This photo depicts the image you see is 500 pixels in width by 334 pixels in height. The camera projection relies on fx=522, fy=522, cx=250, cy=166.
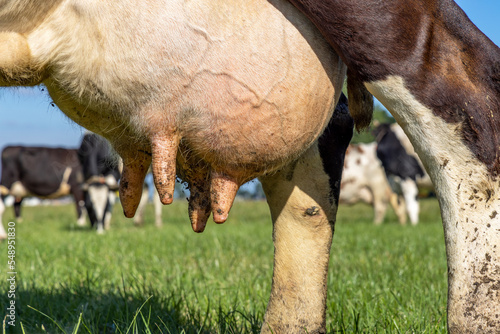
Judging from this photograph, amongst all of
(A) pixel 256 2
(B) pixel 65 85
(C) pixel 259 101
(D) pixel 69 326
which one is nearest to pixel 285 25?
(A) pixel 256 2

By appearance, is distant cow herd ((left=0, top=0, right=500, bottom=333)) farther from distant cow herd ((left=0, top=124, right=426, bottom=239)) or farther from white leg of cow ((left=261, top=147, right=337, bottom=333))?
distant cow herd ((left=0, top=124, right=426, bottom=239))

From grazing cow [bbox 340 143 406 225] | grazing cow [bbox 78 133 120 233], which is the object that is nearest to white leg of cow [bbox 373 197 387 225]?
grazing cow [bbox 340 143 406 225]

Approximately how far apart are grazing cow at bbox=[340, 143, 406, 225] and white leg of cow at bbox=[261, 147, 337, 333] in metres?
12.3

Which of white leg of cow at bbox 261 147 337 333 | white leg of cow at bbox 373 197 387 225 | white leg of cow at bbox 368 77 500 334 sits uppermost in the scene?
white leg of cow at bbox 368 77 500 334

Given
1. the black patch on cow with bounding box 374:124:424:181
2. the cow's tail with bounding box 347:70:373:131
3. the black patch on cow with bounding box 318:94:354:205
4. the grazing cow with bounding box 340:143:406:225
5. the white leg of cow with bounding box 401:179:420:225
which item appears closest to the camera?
the cow's tail with bounding box 347:70:373:131

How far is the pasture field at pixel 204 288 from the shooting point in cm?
209

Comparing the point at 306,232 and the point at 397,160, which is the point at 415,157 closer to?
the point at 397,160

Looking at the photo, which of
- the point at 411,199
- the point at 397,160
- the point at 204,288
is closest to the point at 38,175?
the point at 397,160

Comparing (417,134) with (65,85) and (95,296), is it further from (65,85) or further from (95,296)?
(95,296)

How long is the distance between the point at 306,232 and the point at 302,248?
0.05 m

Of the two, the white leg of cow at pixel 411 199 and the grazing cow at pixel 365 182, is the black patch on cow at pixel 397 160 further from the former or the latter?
the grazing cow at pixel 365 182

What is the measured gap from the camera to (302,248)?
5.49ft

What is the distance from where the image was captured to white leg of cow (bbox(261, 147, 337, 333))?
167cm

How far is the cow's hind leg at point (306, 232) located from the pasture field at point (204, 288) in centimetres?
29
